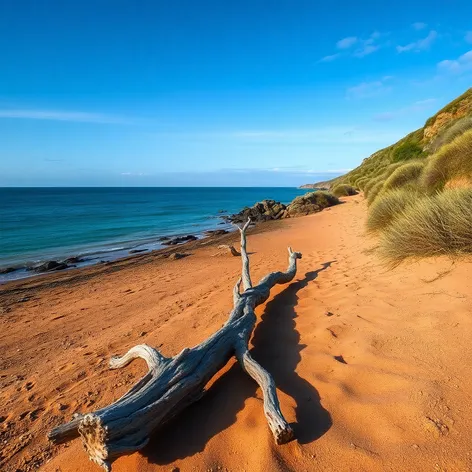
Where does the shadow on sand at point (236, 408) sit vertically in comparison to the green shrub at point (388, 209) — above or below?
below

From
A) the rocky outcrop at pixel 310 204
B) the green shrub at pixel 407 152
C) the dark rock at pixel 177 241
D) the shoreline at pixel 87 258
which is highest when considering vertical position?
the green shrub at pixel 407 152

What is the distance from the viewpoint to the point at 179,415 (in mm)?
2820

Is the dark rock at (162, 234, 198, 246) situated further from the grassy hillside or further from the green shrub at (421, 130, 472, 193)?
the green shrub at (421, 130, 472, 193)

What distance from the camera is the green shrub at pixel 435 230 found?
4945 mm

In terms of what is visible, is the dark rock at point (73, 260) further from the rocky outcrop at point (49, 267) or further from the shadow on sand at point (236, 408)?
the shadow on sand at point (236, 408)

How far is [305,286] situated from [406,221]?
2239mm

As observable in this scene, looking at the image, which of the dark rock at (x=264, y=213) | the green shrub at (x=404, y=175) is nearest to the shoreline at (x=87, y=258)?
the green shrub at (x=404, y=175)

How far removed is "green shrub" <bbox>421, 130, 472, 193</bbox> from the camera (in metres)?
8.52

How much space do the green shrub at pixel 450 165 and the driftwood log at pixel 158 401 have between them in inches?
325

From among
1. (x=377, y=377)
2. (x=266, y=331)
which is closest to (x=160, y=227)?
(x=266, y=331)

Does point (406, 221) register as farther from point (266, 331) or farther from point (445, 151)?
point (445, 151)

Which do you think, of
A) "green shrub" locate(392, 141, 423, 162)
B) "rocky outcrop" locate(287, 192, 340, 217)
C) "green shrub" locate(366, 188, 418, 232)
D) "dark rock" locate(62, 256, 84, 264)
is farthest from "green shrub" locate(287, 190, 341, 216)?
"dark rock" locate(62, 256, 84, 264)

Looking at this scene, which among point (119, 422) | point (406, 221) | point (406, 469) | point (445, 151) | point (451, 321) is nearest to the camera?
point (406, 469)

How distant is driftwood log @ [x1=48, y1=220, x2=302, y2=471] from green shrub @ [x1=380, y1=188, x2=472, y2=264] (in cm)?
361
